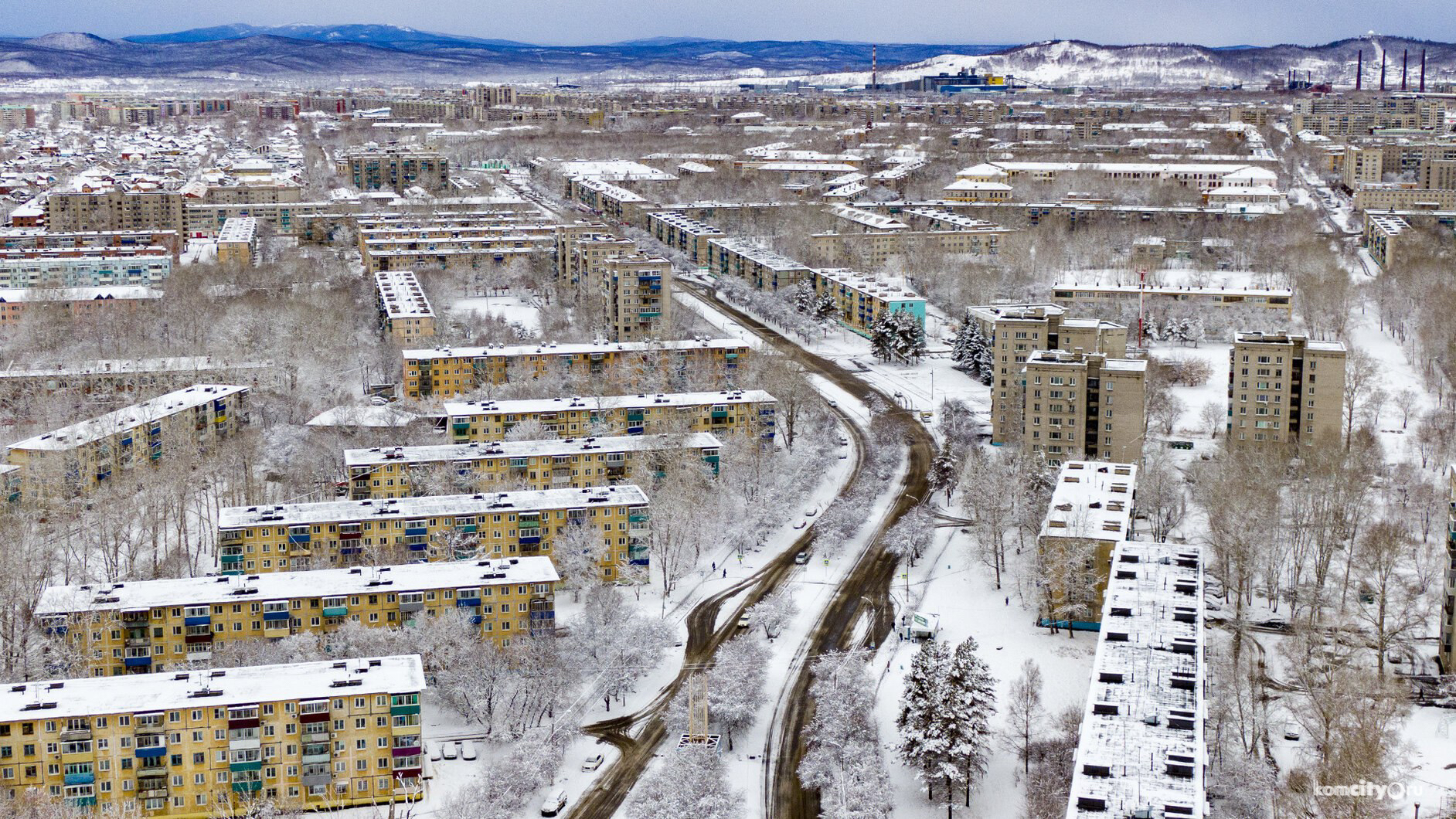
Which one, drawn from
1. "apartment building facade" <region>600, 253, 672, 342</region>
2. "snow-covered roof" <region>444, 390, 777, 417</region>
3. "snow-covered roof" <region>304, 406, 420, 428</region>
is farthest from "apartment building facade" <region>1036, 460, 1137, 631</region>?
"apartment building facade" <region>600, 253, 672, 342</region>

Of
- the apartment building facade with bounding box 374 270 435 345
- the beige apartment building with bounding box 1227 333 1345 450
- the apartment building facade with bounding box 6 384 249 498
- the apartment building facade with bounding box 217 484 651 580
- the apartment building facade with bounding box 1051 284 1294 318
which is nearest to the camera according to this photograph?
the apartment building facade with bounding box 217 484 651 580

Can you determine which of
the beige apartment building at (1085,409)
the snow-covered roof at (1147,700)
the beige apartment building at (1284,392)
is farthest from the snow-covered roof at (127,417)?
the beige apartment building at (1284,392)

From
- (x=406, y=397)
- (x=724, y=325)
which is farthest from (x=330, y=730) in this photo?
(x=724, y=325)

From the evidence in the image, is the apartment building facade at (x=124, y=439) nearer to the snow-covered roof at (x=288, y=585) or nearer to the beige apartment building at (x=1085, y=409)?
the snow-covered roof at (x=288, y=585)

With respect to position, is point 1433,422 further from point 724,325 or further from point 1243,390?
point 724,325

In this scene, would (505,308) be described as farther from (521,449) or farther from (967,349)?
(521,449)

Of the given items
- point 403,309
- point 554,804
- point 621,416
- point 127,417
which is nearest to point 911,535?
point 621,416

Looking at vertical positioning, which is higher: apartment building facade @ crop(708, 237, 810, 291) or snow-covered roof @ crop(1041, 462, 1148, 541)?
apartment building facade @ crop(708, 237, 810, 291)

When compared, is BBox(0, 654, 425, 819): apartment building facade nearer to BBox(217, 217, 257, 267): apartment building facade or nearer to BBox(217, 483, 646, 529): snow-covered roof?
BBox(217, 483, 646, 529): snow-covered roof
